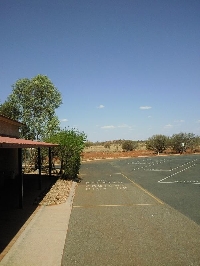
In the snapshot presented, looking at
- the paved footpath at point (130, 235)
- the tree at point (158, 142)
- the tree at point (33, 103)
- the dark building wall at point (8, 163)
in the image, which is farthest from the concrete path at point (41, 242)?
the tree at point (158, 142)

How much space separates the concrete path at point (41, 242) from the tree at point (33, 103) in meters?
26.6

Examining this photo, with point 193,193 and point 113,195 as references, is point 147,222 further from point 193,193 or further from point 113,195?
point 193,193

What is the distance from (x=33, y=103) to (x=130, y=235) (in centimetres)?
3149

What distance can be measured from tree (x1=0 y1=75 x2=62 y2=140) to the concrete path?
2656cm

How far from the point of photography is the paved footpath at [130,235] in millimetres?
6617

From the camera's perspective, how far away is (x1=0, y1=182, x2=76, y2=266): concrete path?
21.3 feet

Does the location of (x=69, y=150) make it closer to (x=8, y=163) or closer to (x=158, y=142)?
(x=8, y=163)

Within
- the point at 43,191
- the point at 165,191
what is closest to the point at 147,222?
the point at 165,191

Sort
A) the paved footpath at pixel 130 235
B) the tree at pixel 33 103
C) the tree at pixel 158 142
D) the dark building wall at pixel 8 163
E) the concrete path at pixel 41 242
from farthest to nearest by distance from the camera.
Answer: the tree at pixel 158 142
the tree at pixel 33 103
the dark building wall at pixel 8 163
the paved footpath at pixel 130 235
the concrete path at pixel 41 242

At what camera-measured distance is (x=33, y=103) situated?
36812 millimetres

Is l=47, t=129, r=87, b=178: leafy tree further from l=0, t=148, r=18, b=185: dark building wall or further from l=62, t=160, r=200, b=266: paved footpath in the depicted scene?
l=62, t=160, r=200, b=266: paved footpath

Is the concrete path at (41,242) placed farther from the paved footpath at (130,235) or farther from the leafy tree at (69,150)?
the leafy tree at (69,150)

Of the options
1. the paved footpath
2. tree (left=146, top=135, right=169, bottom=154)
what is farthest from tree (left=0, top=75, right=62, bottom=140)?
tree (left=146, top=135, right=169, bottom=154)

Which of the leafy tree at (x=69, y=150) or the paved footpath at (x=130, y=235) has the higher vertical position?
the leafy tree at (x=69, y=150)
